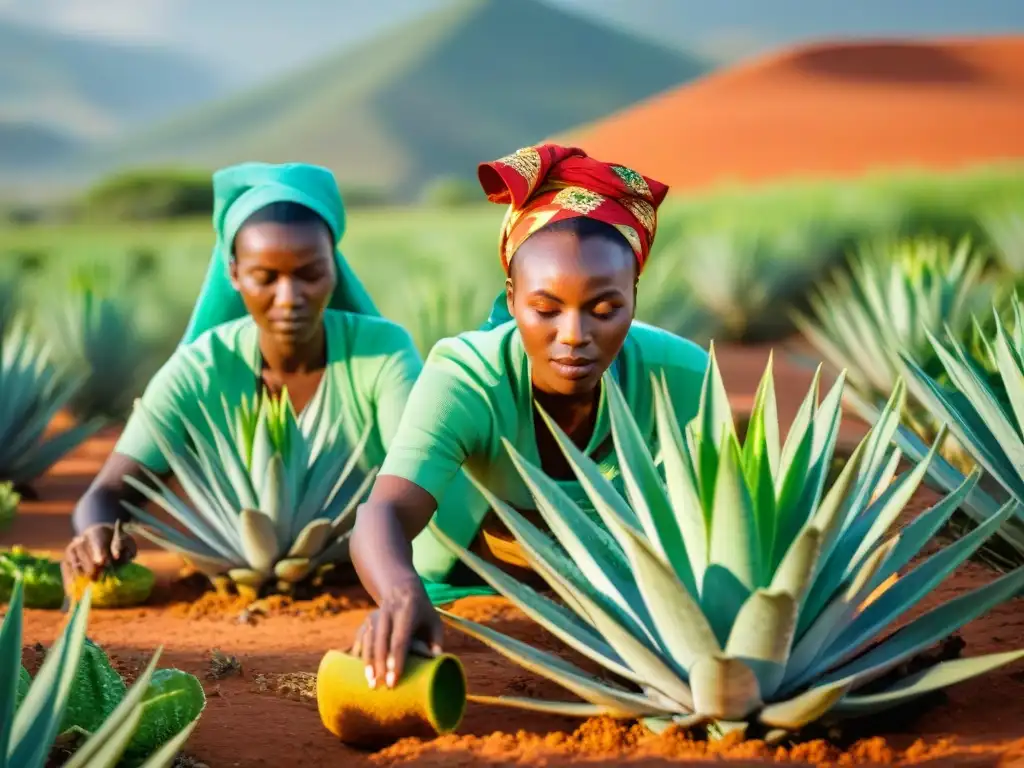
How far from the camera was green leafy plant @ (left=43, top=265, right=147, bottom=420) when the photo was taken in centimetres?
812

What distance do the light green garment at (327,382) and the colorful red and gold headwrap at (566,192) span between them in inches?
58.4

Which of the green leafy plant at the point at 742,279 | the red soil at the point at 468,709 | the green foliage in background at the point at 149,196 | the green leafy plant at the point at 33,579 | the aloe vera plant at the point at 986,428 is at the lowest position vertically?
the red soil at the point at 468,709

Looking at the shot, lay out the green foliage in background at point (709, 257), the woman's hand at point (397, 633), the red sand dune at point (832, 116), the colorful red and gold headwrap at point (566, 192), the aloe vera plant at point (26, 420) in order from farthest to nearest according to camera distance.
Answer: the red sand dune at point (832, 116) → the green foliage in background at point (709, 257) → the aloe vera plant at point (26, 420) → the colorful red and gold headwrap at point (566, 192) → the woman's hand at point (397, 633)

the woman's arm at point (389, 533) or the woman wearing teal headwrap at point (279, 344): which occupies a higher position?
the woman wearing teal headwrap at point (279, 344)

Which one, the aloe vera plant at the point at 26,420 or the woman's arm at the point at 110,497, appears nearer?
the woman's arm at the point at 110,497

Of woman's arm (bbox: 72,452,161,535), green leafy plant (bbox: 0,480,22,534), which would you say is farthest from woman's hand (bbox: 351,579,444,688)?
green leafy plant (bbox: 0,480,22,534)

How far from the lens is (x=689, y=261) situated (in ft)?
36.6

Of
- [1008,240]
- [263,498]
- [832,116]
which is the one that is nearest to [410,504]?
[263,498]

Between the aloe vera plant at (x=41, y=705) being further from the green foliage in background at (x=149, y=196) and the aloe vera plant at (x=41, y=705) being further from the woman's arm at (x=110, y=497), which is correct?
the green foliage in background at (x=149, y=196)

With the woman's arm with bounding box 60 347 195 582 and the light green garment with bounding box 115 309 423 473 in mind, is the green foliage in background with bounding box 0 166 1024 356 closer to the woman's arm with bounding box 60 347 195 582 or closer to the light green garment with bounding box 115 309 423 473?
the light green garment with bounding box 115 309 423 473

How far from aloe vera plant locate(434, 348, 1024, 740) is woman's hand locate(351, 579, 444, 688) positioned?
0.06m

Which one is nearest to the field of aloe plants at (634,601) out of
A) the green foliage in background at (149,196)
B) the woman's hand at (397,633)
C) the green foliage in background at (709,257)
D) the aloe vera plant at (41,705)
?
the aloe vera plant at (41,705)

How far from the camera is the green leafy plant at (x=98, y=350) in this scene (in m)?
8.12

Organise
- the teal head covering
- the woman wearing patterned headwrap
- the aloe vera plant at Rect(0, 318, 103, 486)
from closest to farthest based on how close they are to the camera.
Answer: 1. the woman wearing patterned headwrap
2. the teal head covering
3. the aloe vera plant at Rect(0, 318, 103, 486)
